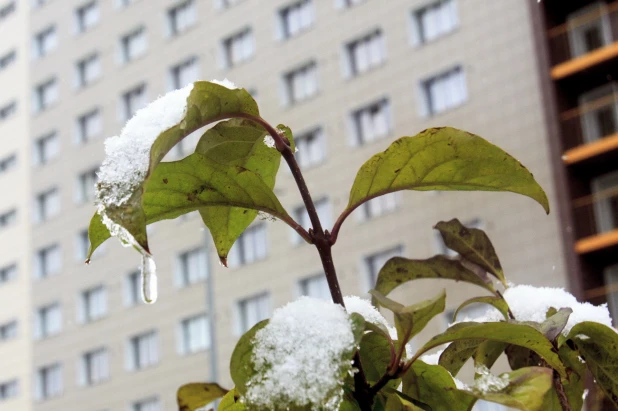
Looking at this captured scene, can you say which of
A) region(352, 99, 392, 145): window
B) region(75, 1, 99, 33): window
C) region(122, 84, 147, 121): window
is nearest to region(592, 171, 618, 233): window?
region(352, 99, 392, 145): window

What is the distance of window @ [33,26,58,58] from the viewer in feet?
57.5

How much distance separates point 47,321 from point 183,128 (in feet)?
55.7

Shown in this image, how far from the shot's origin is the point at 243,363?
0.36 m

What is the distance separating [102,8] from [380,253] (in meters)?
7.76

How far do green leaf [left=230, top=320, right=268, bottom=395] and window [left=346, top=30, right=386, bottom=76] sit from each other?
12909 mm

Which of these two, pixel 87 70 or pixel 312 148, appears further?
pixel 87 70

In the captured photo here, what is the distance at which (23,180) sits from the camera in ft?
56.4

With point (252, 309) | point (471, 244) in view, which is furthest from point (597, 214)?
point (471, 244)

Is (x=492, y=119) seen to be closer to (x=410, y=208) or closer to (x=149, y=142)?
(x=410, y=208)

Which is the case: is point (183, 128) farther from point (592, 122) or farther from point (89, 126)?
point (89, 126)

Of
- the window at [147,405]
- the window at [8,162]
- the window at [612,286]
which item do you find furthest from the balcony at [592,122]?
the window at [8,162]

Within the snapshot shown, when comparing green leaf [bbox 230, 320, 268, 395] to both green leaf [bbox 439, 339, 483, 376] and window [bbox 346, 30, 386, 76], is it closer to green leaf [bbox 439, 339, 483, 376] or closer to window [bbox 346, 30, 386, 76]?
green leaf [bbox 439, 339, 483, 376]

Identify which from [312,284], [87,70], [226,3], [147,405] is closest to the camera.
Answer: [312,284]

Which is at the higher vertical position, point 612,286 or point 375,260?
point 375,260
